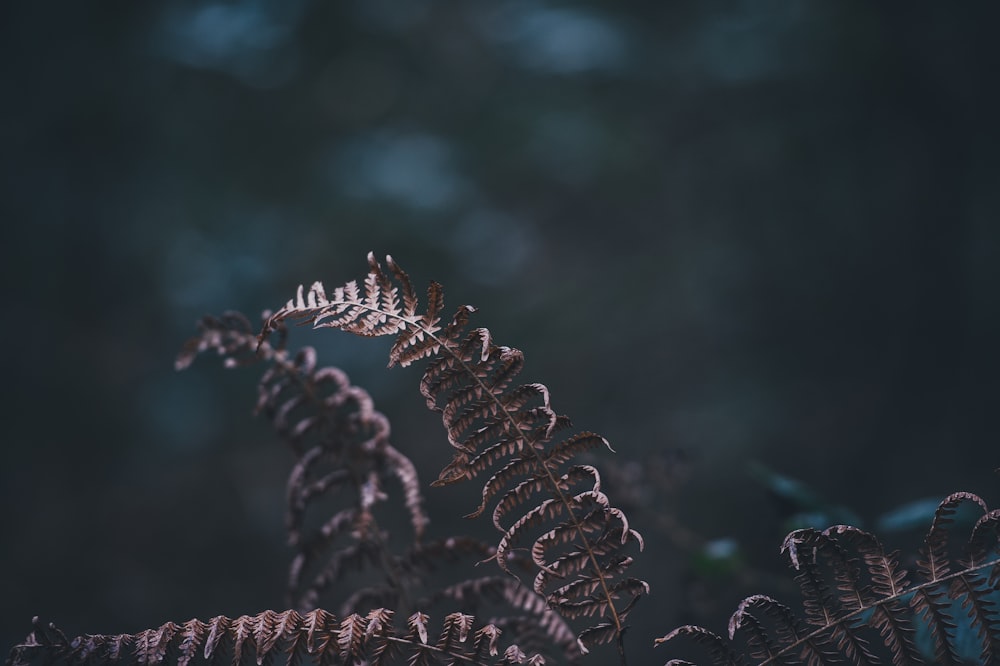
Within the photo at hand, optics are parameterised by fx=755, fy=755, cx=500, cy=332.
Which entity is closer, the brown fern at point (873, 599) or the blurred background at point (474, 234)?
the brown fern at point (873, 599)

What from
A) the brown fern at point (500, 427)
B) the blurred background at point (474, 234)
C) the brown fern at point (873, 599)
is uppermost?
the blurred background at point (474, 234)

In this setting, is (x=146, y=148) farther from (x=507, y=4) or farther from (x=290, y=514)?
(x=290, y=514)

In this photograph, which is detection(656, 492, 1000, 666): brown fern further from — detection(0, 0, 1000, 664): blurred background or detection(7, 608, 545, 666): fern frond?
detection(0, 0, 1000, 664): blurred background

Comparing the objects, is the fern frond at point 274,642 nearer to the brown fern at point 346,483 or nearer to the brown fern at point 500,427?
the brown fern at point 500,427

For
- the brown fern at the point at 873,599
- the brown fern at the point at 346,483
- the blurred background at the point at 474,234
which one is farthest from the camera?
the blurred background at the point at 474,234

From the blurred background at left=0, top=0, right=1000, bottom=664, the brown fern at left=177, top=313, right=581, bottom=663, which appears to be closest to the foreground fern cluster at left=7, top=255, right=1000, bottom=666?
the brown fern at left=177, top=313, right=581, bottom=663

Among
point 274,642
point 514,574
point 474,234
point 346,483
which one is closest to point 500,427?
point 514,574

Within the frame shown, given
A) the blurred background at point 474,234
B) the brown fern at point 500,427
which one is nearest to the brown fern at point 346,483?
the brown fern at point 500,427

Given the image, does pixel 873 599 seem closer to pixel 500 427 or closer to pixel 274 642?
pixel 500 427
